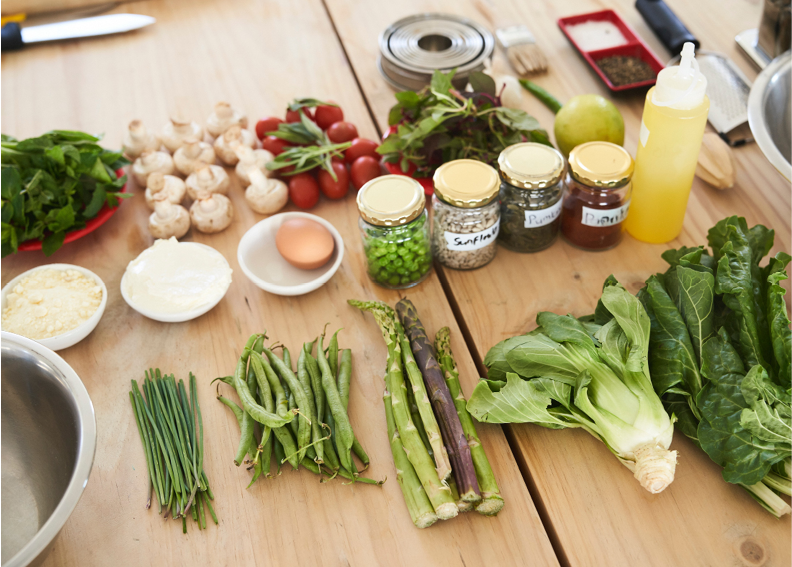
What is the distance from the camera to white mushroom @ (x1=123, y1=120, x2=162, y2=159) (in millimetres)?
1521

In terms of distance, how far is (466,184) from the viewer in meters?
1.14

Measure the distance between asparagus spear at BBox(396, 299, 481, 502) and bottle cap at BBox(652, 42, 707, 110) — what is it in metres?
0.61

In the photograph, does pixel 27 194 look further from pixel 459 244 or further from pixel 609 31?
pixel 609 31

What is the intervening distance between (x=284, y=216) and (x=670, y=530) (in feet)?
3.13

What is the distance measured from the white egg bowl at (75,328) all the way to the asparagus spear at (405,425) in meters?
0.52

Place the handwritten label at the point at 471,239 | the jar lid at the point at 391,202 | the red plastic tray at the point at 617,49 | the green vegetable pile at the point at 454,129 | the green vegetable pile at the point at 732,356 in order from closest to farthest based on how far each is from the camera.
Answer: the green vegetable pile at the point at 732,356 < the jar lid at the point at 391,202 < the handwritten label at the point at 471,239 < the green vegetable pile at the point at 454,129 < the red plastic tray at the point at 617,49

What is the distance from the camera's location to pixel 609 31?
1834 mm

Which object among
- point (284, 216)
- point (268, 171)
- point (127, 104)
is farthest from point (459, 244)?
point (127, 104)

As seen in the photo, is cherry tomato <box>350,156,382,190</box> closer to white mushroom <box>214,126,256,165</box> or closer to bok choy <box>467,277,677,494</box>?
Result: white mushroom <box>214,126,256,165</box>

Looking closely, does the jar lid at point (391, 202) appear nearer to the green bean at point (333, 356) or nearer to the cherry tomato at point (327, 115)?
the green bean at point (333, 356)

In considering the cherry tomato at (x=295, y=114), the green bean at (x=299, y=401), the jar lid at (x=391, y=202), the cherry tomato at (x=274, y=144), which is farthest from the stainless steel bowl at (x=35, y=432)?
the cherry tomato at (x=295, y=114)

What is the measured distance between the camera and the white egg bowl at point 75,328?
116 cm

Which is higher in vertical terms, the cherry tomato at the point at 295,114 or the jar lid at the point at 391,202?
the jar lid at the point at 391,202

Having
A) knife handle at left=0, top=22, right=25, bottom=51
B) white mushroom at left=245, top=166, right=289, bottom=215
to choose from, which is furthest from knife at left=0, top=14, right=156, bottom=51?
white mushroom at left=245, top=166, right=289, bottom=215
